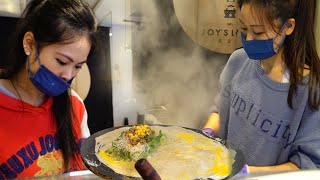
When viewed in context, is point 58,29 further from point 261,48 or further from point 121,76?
point 121,76

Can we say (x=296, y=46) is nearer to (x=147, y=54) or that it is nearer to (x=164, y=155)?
(x=164, y=155)

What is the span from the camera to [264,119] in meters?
1.49

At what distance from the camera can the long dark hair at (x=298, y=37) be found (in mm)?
1343

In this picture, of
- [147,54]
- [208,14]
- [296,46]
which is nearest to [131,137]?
[296,46]

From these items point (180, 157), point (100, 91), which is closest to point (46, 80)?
point (180, 157)

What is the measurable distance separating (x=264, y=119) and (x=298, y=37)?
44 centimetres

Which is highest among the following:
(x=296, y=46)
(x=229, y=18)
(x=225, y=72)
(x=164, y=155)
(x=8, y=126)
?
(x=229, y=18)

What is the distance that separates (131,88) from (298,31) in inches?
63.4

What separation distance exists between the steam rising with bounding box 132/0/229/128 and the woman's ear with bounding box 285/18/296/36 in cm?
119

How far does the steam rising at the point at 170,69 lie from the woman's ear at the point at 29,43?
4.32 ft

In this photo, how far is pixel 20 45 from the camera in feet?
4.36

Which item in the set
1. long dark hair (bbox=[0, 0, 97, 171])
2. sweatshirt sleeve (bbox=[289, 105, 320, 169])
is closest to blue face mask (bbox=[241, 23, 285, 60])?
sweatshirt sleeve (bbox=[289, 105, 320, 169])

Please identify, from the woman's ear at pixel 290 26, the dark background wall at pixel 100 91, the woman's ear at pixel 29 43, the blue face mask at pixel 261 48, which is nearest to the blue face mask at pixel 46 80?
the woman's ear at pixel 29 43

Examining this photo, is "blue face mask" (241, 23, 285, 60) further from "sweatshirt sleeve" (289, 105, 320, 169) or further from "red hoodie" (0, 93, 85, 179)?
"red hoodie" (0, 93, 85, 179)
